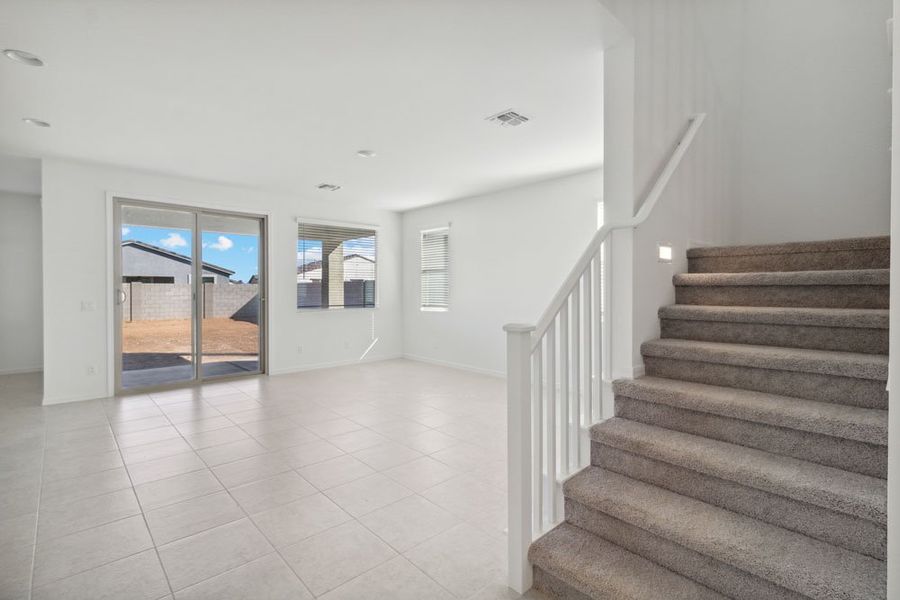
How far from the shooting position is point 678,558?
62.3 inches

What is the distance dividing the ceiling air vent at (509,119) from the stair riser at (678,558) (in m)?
2.82

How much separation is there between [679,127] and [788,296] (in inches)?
48.1

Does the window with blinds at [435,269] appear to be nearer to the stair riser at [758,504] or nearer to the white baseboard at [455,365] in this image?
the white baseboard at [455,365]

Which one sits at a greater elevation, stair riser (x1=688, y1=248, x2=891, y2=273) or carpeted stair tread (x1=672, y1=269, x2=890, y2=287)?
stair riser (x1=688, y1=248, x2=891, y2=273)

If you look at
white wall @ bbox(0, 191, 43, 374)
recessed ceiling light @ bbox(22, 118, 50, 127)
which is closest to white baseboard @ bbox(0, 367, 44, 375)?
white wall @ bbox(0, 191, 43, 374)

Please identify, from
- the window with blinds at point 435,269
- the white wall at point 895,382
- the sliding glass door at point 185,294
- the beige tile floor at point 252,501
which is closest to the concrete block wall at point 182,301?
the sliding glass door at point 185,294

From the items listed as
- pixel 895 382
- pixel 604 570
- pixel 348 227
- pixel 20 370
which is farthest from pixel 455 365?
pixel 20 370

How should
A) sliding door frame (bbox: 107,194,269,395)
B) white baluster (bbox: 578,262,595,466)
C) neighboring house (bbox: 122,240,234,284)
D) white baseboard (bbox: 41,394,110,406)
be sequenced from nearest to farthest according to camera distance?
white baluster (bbox: 578,262,595,466) < white baseboard (bbox: 41,394,110,406) < sliding door frame (bbox: 107,194,269,395) < neighboring house (bbox: 122,240,234,284)

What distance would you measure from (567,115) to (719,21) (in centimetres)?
126

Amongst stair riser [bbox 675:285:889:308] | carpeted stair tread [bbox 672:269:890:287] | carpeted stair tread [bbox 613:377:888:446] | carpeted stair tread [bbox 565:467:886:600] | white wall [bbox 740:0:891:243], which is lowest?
carpeted stair tread [bbox 565:467:886:600]

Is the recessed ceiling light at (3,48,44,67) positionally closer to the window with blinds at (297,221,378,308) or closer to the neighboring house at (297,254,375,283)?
the window with blinds at (297,221,378,308)

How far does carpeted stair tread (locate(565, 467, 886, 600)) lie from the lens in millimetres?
1287

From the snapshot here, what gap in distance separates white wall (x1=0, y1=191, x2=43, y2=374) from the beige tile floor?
2.26 meters

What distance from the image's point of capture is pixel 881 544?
1.35 m
